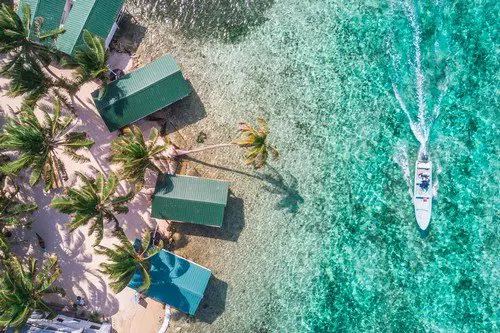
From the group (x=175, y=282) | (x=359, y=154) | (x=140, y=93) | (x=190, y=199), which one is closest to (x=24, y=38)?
(x=140, y=93)

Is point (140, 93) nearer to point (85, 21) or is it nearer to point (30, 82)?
point (85, 21)

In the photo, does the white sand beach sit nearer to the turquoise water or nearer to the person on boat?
the turquoise water

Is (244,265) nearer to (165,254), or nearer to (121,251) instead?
(165,254)

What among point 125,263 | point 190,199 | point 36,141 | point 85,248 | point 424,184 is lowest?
point 85,248

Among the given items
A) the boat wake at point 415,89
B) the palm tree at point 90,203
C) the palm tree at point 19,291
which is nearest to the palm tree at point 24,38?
the palm tree at point 90,203

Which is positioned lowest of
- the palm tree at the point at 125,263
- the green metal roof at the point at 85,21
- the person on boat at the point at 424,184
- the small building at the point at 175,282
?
the small building at the point at 175,282

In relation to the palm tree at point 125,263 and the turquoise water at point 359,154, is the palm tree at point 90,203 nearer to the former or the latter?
the palm tree at point 125,263
